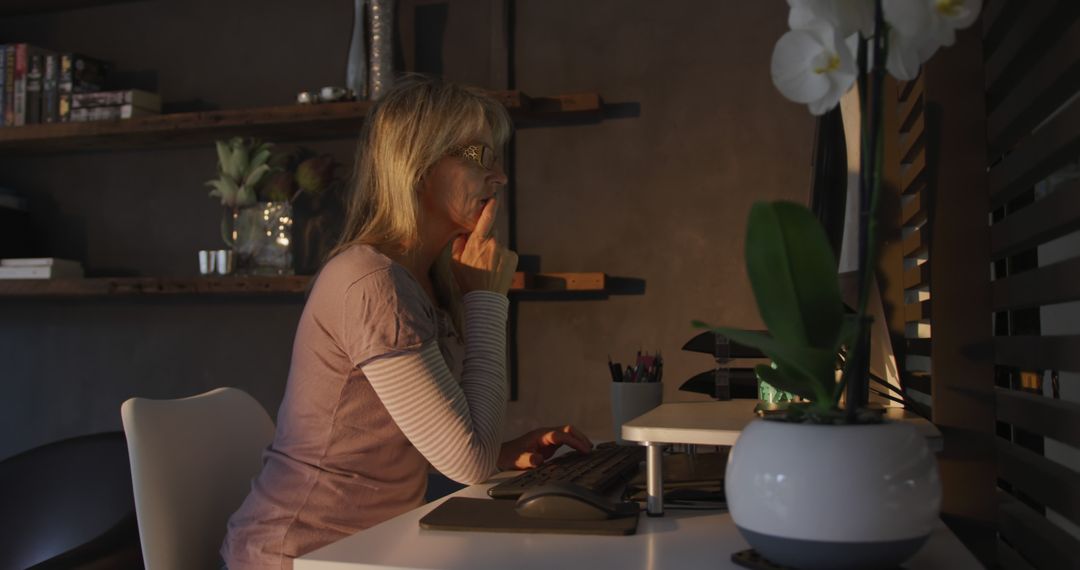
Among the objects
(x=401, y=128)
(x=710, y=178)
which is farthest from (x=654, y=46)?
(x=401, y=128)

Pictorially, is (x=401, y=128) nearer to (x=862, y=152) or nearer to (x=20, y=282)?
(x=862, y=152)

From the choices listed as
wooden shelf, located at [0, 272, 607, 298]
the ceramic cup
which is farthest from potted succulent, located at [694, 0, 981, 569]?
the ceramic cup

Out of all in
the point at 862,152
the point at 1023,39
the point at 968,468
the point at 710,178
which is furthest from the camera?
the point at 710,178

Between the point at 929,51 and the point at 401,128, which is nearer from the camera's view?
the point at 929,51

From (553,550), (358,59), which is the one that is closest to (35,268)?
(358,59)

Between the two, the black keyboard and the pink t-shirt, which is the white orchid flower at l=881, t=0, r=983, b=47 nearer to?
the black keyboard

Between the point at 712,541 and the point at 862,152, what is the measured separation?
0.44 meters

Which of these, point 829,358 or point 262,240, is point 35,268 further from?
point 829,358

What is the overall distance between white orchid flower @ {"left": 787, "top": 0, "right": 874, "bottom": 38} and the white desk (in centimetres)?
37

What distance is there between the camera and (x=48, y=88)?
125 inches

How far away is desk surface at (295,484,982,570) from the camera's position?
89 cm

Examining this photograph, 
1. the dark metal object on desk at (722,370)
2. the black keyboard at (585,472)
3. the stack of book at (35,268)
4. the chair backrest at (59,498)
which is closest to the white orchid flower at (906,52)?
the black keyboard at (585,472)

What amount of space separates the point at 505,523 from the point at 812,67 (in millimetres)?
561

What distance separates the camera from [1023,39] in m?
1.12
